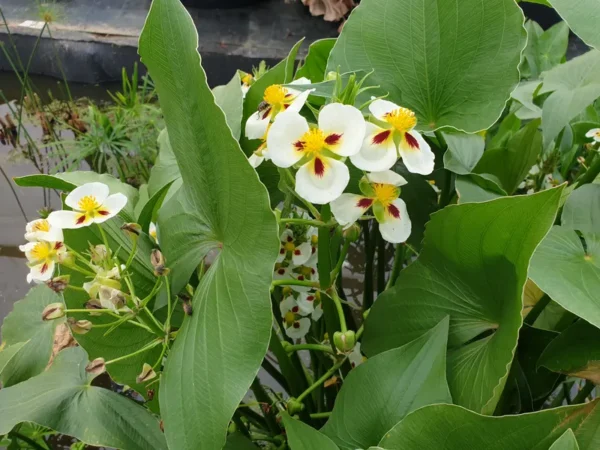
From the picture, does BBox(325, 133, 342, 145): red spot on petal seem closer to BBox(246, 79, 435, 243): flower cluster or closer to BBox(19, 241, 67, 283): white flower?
BBox(246, 79, 435, 243): flower cluster

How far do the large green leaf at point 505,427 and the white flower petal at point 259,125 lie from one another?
189 mm

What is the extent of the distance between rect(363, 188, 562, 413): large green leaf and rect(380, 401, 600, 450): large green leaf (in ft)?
0.07

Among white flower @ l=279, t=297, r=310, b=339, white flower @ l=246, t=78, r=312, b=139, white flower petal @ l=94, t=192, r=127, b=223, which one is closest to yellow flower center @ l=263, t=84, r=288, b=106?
white flower @ l=246, t=78, r=312, b=139

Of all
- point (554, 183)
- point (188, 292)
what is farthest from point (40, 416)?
point (554, 183)

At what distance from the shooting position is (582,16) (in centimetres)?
38

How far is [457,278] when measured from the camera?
1.16 feet

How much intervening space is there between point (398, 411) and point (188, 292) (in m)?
0.15

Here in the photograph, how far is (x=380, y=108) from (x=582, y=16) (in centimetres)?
17

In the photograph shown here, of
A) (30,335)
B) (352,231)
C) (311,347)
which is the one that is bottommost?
(30,335)

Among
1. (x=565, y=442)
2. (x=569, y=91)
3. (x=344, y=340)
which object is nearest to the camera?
(x=565, y=442)

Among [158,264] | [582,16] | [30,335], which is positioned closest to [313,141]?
[158,264]

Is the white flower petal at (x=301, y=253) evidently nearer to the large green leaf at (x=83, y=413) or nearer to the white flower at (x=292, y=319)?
the white flower at (x=292, y=319)

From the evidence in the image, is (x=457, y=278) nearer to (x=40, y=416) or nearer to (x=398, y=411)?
(x=398, y=411)

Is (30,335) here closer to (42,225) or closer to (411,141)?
(42,225)
